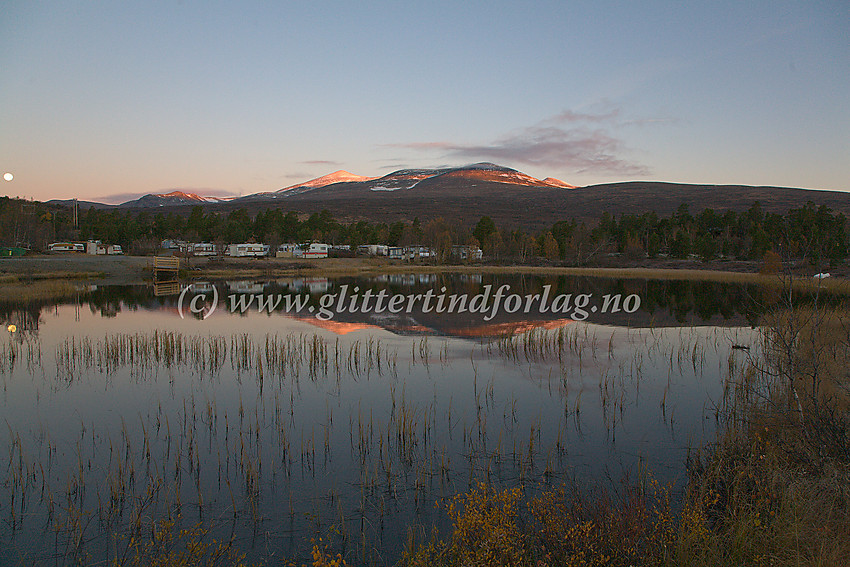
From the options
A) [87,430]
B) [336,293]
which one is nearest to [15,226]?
[336,293]

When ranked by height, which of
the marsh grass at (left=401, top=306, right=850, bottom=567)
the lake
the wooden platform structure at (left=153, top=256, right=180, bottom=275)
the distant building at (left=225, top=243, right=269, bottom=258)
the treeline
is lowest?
the lake

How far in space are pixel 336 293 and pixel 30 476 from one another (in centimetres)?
3419

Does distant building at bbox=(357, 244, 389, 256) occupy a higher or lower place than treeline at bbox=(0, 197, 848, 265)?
lower

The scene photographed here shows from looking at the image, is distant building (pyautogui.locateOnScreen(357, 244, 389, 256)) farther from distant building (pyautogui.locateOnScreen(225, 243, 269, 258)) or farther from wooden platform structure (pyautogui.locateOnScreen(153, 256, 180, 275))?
wooden platform structure (pyautogui.locateOnScreen(153, 256, 180, 275))

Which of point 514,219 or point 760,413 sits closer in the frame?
point 760,413

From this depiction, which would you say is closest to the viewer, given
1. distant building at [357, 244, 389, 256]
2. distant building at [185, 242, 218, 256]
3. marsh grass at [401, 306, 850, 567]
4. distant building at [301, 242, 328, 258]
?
marsh grass at [401, 306, 850, 567]

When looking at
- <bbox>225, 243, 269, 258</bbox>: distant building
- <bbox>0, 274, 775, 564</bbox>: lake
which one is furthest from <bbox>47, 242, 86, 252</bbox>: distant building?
<bbox>0, 274, 775, 564</bbox>: lake

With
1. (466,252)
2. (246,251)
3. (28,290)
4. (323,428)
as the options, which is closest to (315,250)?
(246,251)

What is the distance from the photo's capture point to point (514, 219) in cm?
16550

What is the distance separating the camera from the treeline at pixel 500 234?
8288cm

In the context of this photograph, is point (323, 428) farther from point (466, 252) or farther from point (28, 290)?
point (466, 252)

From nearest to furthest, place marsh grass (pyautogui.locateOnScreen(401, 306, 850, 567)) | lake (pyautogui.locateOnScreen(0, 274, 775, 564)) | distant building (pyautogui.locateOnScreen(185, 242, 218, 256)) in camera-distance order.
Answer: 1. marsh grass (pyautogui.locateOnScreen(401, 306, 850, 567))
2. lake (pyautogui.locateOnScreen(0, 274, 775, 564))
3. distant building (pyautogui.locateOnScreen(185, 242, 218, 256))

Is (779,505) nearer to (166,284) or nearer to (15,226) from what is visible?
(166,284)

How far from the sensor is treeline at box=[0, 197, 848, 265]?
8288 centimetres
